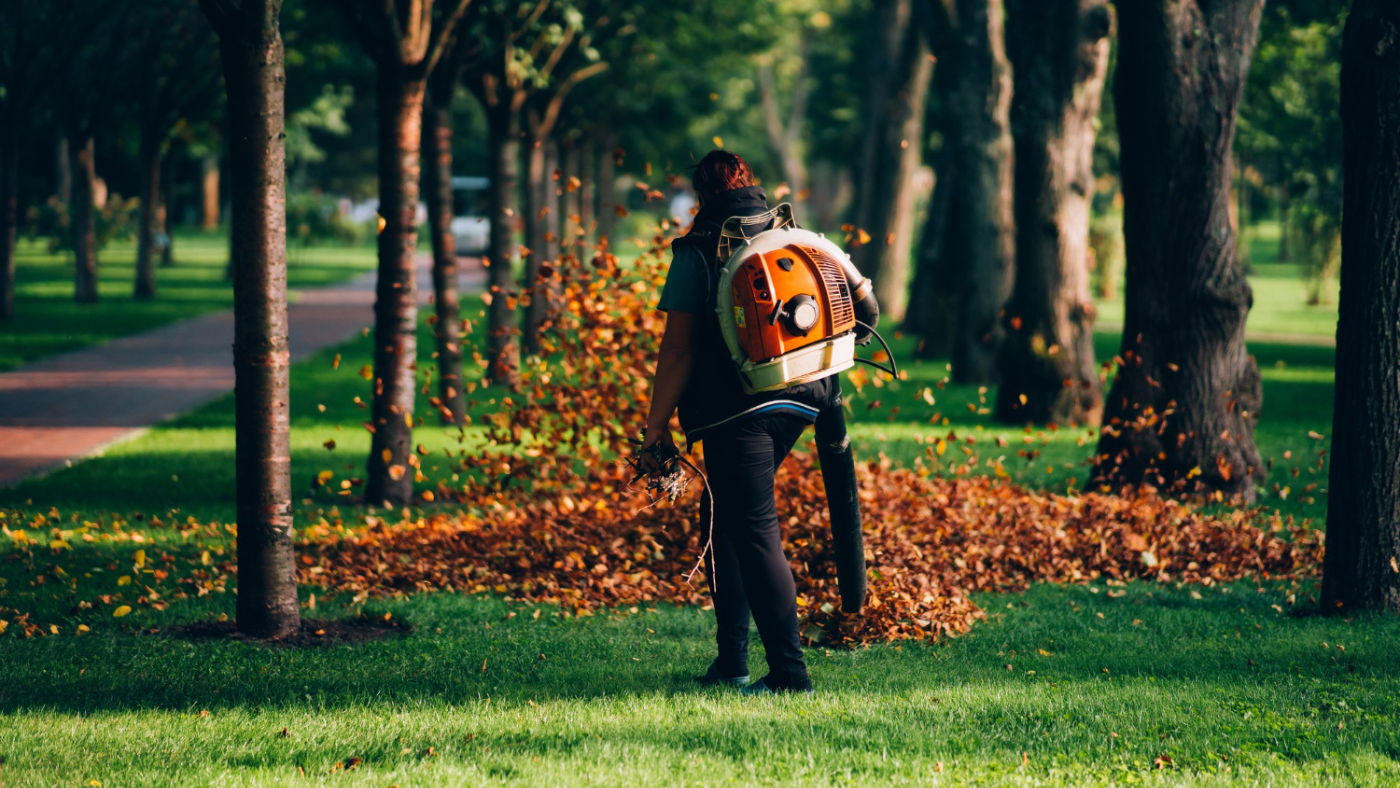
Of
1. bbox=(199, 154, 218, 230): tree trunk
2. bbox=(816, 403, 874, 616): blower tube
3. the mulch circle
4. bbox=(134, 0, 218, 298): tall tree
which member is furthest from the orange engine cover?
bbox=(199, 154, 218, 230): tree trunk

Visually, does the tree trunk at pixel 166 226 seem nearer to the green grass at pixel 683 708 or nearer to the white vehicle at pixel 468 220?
the white vehicle at pixel 468 220

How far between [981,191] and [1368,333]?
10.5m

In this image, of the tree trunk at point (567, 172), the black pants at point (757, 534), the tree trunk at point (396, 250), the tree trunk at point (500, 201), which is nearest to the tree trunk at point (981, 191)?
the tree trunk at point (500, 201)

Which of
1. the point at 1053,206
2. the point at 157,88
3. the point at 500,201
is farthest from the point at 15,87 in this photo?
the point at 1053,206

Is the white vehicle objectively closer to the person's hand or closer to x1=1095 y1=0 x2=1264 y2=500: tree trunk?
x1=1095 y1=0 x2=1264 y2=500: tree trunk

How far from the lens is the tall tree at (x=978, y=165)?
15.6 metres

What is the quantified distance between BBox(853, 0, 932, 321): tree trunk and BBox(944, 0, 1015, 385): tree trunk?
6.69 meters

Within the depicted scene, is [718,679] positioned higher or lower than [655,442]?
lower

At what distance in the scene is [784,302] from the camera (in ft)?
14.2

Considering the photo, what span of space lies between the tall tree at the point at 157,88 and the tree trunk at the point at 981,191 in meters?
15.1

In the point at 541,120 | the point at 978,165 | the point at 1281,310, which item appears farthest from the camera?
the point at 1281,310

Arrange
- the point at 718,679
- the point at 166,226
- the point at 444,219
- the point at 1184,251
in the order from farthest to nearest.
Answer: the point at 166,226 < the point at 444,219 < the point at 1184,251 < the point at 718,679

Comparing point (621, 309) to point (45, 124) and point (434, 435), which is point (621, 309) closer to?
point (434, 435)

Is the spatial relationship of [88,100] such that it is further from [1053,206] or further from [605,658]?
[605,658]
